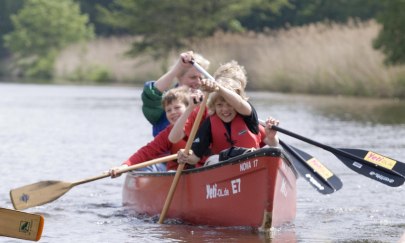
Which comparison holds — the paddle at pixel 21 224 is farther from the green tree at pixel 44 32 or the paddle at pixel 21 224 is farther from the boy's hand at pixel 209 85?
Result: the green tree at pixel 44 32

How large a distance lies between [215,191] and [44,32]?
5540 centimetres

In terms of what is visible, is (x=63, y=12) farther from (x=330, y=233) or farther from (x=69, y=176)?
(x=330, y=233)

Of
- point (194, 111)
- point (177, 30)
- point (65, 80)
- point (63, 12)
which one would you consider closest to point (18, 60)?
point (63, 12)

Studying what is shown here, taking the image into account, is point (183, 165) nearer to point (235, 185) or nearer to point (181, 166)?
point (181, 166)

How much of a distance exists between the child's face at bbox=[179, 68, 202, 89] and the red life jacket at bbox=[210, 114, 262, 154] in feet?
2.61

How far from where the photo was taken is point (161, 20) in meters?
45.8

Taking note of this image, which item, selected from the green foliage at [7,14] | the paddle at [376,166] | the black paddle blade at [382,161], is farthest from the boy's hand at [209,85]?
the green foliage at [7,14]

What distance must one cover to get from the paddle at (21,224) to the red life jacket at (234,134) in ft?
6.73

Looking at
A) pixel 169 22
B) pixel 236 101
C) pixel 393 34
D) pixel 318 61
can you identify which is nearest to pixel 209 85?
pixel 236 101

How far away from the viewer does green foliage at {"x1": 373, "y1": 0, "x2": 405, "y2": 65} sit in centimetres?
2630

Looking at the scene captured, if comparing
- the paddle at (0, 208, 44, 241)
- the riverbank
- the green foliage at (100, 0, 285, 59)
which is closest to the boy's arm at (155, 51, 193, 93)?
the paddle at (0, 208, 44, 241)

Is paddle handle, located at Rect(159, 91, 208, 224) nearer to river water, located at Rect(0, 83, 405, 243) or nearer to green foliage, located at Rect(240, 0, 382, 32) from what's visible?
river water, located at Rect(0, 83, 405, 243)

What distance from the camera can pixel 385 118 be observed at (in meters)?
21.0

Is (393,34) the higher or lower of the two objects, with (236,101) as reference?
higher
